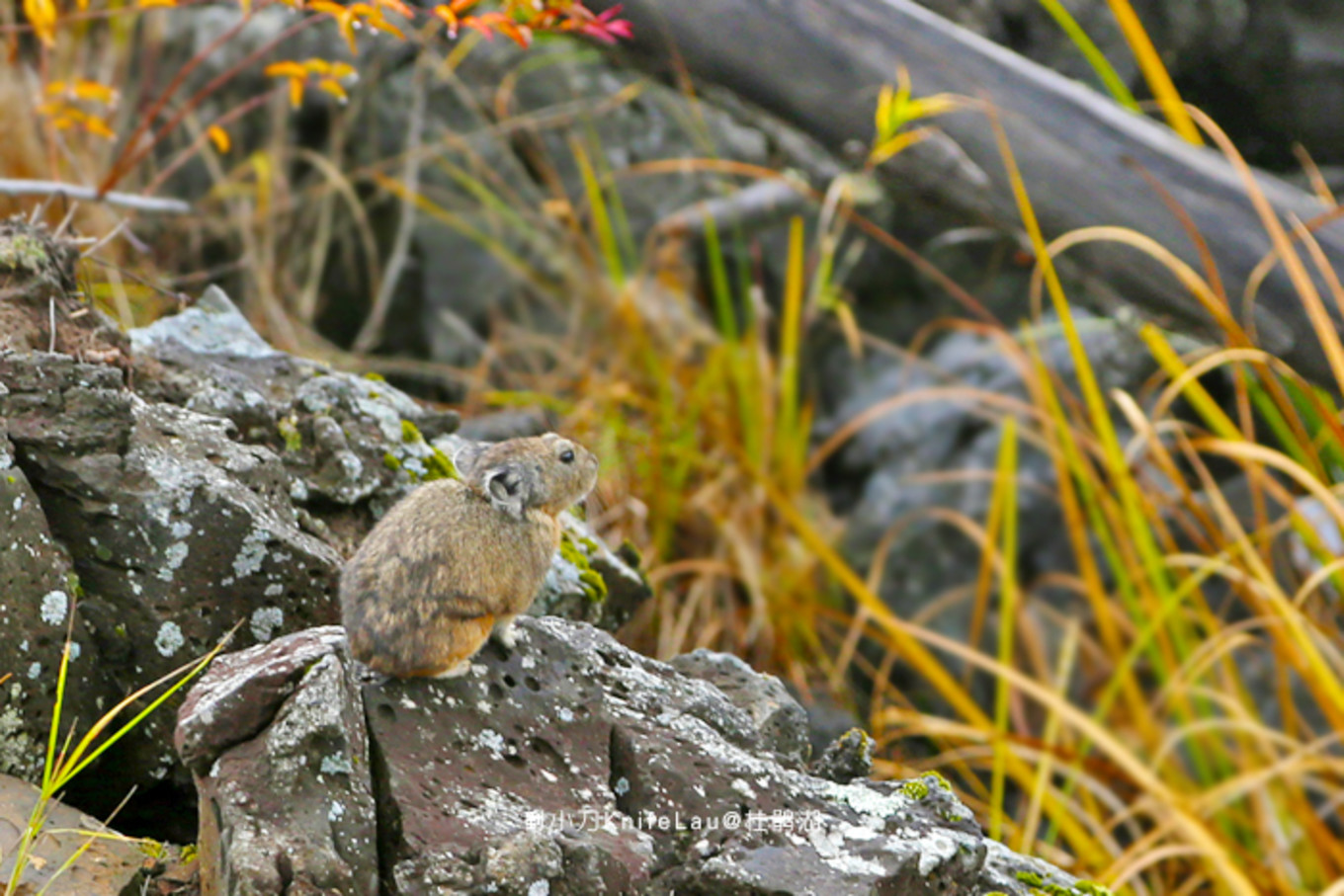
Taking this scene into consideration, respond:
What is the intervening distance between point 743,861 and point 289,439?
5.83 ft

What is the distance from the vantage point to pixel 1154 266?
12.7ft

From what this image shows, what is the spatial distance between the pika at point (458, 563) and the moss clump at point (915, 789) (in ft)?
3.20

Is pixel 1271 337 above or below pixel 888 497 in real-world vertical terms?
above

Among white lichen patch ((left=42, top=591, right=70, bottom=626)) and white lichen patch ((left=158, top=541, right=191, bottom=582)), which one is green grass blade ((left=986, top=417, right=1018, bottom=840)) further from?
white lichen patch ((left=42, top=591, right=70, bottom=626))

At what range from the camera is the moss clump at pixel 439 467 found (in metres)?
3.49

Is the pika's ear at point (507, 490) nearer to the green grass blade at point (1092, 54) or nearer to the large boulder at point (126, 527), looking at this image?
the large boulder at point (126, 527)

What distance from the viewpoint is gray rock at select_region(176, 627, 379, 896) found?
7.00 feet

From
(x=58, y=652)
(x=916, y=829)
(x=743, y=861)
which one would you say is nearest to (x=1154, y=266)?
(x=916, y=829)

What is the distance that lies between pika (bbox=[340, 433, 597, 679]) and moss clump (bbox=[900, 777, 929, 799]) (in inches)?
38.4

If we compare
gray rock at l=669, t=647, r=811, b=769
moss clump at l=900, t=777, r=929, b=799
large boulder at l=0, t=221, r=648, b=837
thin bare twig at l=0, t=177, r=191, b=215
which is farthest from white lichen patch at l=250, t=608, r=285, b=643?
thin bare twig at l=0, t=177, r=191, b=215

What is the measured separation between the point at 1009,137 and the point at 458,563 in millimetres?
2416

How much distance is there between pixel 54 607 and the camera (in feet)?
8.66

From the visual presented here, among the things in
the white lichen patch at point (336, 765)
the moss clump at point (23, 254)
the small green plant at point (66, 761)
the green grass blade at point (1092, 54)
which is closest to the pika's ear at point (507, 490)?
the small green plant at point (66, 761)

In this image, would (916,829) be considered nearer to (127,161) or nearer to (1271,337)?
(1271,337)
